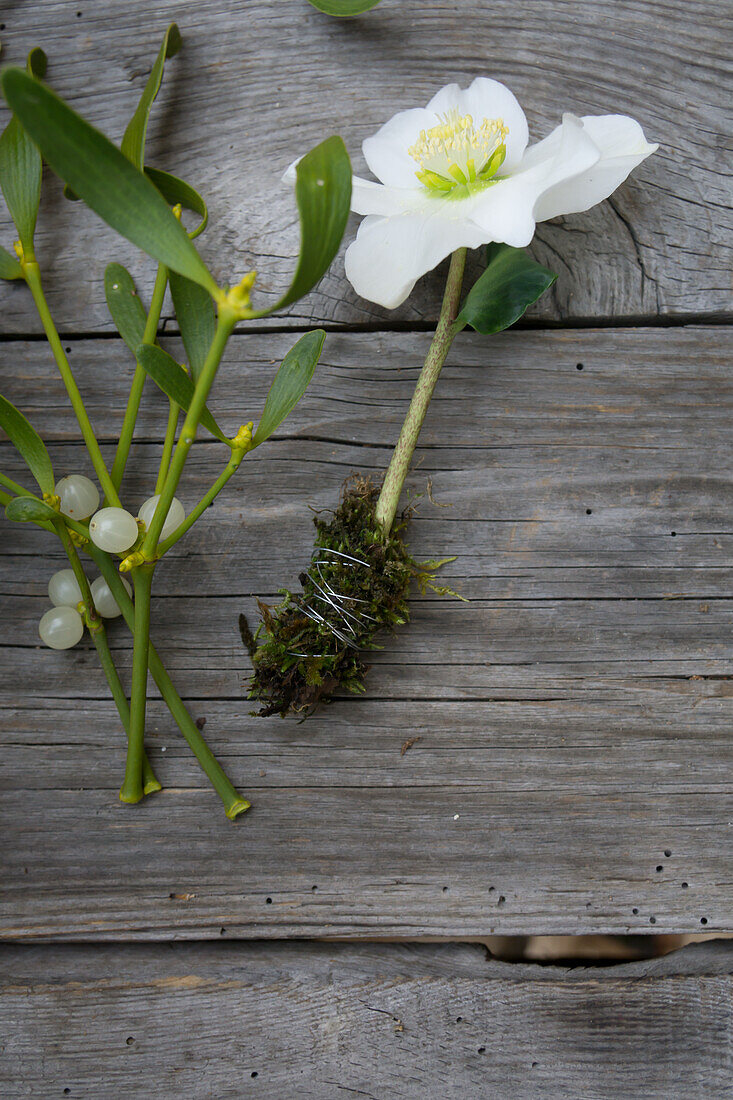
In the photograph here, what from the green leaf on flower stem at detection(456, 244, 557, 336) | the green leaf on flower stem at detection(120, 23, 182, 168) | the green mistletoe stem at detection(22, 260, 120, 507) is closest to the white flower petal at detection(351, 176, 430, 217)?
the green leaf on flower stem at detection(456, 244, 557, 336)

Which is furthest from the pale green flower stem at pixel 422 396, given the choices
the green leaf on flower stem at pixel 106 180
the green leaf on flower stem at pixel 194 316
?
the green leaf on flower stem at pixel 106 180

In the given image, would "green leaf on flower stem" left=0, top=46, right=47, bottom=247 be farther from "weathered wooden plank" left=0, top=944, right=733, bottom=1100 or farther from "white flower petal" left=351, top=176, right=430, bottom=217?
"weathered wooden plank" left=0, top=944, right=733, bottom=1100

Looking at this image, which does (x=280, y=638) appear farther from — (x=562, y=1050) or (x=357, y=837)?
(x=562, y=1050)

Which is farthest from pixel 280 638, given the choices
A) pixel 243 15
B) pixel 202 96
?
pixel 243 15

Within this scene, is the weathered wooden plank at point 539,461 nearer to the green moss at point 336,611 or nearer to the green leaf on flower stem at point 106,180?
the green moss at point 336,611

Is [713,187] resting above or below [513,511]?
above

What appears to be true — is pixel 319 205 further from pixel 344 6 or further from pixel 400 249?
pixel 344 6
